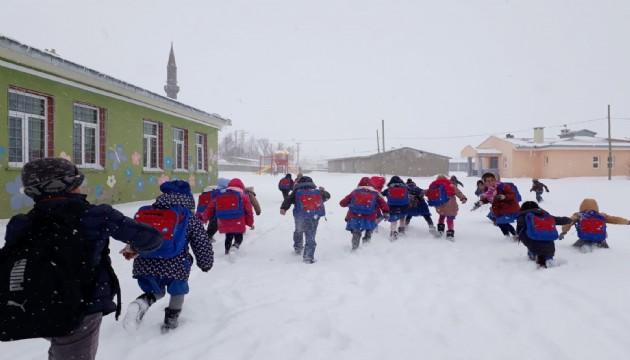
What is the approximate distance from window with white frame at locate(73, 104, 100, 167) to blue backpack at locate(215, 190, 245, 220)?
21.8ft

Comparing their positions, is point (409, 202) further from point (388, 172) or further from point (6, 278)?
point (388, 172)

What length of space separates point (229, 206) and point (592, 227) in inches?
238

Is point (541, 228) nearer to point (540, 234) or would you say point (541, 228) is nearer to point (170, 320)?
point (540, 234)

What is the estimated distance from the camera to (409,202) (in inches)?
322

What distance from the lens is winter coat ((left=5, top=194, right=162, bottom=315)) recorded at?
193 cm

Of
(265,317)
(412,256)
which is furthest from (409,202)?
(265,317)

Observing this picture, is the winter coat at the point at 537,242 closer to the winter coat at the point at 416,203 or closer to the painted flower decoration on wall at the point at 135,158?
the winter coat at the point at 416,203

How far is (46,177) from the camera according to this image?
76.1 inches

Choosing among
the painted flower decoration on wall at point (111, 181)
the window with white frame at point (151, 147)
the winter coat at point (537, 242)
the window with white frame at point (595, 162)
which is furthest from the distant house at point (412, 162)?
the winter coat at point (537, 242)

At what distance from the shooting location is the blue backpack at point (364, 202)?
6.64m

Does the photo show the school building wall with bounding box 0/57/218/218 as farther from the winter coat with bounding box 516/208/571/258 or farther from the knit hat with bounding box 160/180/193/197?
the winter coat with bounding box 516/208/571/258

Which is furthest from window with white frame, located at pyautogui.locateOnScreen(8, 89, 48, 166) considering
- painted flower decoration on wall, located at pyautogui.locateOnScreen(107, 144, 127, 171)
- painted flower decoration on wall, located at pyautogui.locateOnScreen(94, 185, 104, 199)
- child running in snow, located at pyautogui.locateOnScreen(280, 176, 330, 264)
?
child running in snow, located at pyautogui.locateOnScreen(280, 176, 330, 264)

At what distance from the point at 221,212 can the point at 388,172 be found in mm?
40680

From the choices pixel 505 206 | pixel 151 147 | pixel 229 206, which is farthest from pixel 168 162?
pixel 505 206
